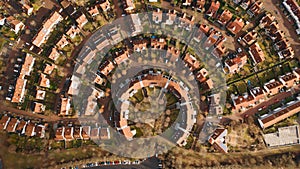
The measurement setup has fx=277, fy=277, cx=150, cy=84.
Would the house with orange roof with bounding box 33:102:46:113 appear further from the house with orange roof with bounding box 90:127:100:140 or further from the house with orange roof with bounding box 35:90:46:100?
the house with orange roof with bounding box 90:127:100:140

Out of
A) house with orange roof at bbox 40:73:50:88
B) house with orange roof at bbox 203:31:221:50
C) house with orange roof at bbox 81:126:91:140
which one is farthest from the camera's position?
house with orange roof at bbox 203:31:221:50

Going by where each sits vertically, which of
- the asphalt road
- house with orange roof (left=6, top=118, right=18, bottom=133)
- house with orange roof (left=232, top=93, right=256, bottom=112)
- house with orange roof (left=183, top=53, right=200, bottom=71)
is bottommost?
the asphalt road

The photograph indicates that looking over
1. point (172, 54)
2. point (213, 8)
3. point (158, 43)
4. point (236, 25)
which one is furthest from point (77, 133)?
point (236, 25)

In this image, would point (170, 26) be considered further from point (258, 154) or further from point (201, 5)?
point (258, 154)

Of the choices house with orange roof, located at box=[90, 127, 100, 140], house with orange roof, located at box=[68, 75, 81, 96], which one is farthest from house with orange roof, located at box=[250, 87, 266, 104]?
house with orange roof, located at box=[68, 75, 81, 96]

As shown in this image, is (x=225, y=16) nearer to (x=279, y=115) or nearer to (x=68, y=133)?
(x=279, y=115)
